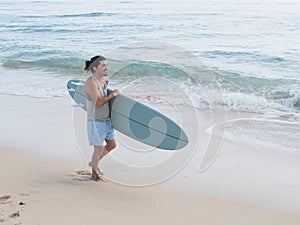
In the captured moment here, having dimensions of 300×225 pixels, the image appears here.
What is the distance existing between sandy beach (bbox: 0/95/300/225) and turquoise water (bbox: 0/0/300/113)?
3309mm

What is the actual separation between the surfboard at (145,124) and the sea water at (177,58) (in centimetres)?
201

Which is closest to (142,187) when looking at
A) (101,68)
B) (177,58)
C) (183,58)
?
(101,68)

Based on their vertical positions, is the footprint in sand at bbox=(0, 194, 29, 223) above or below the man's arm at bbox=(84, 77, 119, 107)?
below

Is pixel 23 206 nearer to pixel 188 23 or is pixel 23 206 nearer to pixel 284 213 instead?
pixel 284 213

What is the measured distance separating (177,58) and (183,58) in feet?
0.86

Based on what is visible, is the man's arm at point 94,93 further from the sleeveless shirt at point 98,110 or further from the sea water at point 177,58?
the sea water at point 177,58

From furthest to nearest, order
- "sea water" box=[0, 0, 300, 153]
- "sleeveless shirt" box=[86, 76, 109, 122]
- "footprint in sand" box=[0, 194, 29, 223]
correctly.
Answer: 1. "sea water" box=[0, 0, 300, 153]
2. "sleeveless shirt" box=[86, 76, 109, 122]
3. "footprint in sand" box=[0, 194, 29, 223]

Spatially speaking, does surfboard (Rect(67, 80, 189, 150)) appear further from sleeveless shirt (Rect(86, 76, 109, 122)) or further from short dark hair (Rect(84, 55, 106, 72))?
short dark hair (Rect(84, 55, 106, 72))

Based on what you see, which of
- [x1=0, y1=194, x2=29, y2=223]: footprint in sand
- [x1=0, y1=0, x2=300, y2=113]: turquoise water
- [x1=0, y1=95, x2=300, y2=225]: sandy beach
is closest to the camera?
[x1=0, y1=194, x2=29, y2=223]: footprint in sand

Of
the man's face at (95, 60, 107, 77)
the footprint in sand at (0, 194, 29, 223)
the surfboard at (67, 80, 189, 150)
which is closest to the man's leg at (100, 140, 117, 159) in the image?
the surfboard at (67, 80, 189, 150)

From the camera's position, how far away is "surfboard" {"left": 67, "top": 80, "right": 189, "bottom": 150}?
14.5 feet

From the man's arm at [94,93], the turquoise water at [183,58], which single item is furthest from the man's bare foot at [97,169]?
the turquoise water at [183,58]

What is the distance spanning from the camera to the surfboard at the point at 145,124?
14.5 feet

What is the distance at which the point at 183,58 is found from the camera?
47.8 ft
